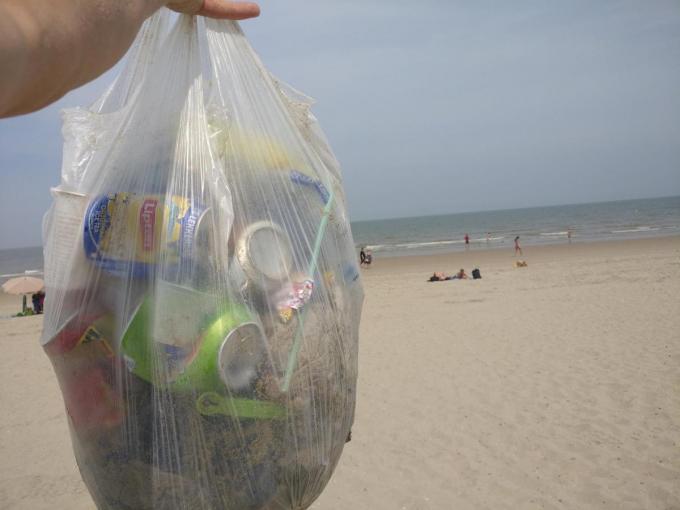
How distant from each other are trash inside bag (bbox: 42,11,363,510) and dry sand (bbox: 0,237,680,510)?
197 cm

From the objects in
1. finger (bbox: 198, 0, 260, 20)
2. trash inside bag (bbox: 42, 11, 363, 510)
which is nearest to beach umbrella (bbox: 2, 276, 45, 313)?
trash inside bag (bbox: 42, 11, 363, 510)

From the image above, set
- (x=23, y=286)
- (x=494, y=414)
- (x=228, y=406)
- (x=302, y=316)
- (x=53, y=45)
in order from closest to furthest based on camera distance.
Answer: (x=53, y=45) < (x=228, y=406) < (x=302, y=316) < (x=494, y=414) < (x=23, y=286)

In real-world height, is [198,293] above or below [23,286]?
above

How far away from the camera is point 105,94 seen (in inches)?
70.8

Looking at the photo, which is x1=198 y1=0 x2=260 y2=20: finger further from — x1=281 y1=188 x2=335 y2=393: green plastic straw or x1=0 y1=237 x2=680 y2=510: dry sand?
x1=0 y1=237 x2=680 y2=510: dry sand

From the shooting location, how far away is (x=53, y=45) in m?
Answer: 0.76

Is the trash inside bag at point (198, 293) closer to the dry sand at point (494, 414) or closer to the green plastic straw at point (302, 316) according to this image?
the green plastic straw at point (302, 316)

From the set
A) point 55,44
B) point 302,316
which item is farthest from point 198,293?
point 55,44

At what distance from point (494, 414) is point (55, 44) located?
14.0 feet

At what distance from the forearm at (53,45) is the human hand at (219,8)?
57cm

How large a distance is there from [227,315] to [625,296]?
862 centimetres

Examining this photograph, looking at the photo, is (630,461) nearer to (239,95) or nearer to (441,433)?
(441,433)

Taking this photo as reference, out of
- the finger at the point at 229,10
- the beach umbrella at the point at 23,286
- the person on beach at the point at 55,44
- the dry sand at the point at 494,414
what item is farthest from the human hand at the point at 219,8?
the beach umbrella at the point at 23,286

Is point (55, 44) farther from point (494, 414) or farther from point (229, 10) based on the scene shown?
point (494, 414)
